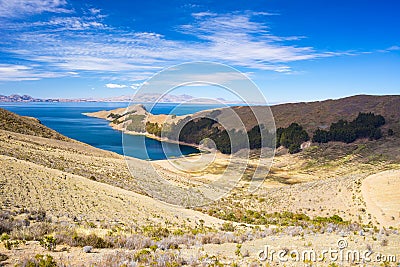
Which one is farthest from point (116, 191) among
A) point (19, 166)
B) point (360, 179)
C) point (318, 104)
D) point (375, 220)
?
point (318, 104)

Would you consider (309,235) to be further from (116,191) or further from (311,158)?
(311,158)

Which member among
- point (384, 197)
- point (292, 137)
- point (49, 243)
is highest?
point (292, 137)

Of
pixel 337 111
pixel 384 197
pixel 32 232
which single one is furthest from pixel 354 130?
pixel 32 232

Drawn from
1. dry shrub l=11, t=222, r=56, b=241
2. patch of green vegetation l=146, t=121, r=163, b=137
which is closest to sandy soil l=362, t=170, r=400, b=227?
dry shrub l=11, t=222, r=56, b=241

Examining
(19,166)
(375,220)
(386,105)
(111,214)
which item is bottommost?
(375,220)

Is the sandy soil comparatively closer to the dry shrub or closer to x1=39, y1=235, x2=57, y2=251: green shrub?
x1=39, y1=235, x2=57, y2=251: green shrub

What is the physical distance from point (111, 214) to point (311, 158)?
185 feet

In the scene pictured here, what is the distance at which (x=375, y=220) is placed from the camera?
20.1 metres

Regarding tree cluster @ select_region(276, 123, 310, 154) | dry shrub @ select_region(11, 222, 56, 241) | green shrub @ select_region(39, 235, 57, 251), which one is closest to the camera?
green shrub @ select_region(39, 235, 57, 251)

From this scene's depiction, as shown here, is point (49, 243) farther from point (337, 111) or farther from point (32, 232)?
point (337, 111)

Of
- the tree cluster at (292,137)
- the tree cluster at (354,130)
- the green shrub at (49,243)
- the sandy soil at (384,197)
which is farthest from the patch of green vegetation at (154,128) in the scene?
the green shrub at (49,243)

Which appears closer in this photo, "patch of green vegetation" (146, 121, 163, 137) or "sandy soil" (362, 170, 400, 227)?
"sandy soil" (362, 170, 400, 227)

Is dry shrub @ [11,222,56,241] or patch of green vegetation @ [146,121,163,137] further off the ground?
patch of green vegetation @ [146,121,163,137]

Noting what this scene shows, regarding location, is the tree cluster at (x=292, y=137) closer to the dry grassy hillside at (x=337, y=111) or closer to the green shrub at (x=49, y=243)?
the dry grassy hillside at (x=337, y=111)
